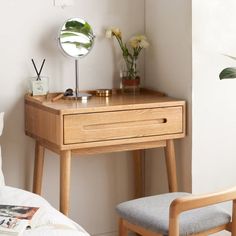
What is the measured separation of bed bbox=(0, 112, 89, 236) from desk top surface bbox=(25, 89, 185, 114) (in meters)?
0.51

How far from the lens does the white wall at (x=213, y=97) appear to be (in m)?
3.25

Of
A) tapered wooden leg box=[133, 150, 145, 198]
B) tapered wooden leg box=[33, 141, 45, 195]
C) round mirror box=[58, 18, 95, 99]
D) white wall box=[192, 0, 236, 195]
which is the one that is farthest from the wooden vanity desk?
tapered wooden leg box=[133, 150, 145, 198]

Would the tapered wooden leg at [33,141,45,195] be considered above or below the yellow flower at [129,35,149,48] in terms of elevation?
below

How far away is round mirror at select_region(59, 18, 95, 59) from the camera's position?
10.9 feet

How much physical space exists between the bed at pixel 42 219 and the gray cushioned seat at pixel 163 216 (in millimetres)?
390

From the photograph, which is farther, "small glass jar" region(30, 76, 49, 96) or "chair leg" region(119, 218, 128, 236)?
"small glass jar" region(30, 76, 49, 96)

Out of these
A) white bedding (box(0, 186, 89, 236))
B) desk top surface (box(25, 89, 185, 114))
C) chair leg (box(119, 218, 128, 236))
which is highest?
desk top surface (box(25, 89, 185, 114))

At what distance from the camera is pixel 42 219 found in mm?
2352

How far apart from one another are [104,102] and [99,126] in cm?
20

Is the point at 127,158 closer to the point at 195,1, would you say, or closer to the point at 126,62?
the point at 126,62

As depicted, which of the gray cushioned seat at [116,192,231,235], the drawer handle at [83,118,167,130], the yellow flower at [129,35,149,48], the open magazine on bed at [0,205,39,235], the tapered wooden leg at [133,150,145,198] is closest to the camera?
the open magazine on bed at [0,205,39,235]

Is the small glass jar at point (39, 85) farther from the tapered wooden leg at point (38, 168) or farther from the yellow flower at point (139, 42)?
the yellow flower at point (139, 42)

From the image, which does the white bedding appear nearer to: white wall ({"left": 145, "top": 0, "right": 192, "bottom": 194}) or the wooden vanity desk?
the wooden vanity desk

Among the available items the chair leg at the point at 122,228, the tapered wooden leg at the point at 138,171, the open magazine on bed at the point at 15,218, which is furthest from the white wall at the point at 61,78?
the open magazine on bed at the point at 15,218
